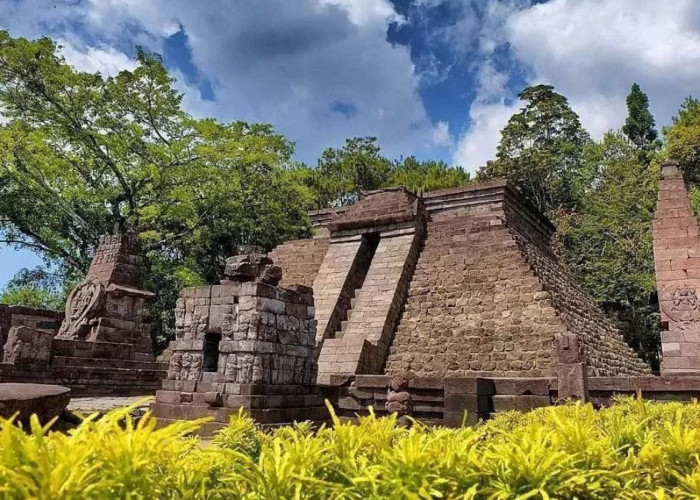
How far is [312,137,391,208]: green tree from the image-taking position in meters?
37.5

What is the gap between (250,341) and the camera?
847 centimetres

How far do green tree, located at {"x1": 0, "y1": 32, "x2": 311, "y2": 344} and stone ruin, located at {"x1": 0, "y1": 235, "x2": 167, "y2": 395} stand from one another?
306 inches

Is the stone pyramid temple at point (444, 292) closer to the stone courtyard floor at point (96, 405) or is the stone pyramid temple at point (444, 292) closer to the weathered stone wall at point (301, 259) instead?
the weathered stone wall at point (301, 259)

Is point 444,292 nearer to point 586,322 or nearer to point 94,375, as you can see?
point 586,322

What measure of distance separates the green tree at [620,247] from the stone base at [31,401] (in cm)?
2105

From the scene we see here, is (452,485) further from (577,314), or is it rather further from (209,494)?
(577,314)

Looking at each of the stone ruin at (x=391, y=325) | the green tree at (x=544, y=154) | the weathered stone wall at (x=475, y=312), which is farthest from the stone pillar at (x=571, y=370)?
the green tree at (x=544, y=154)

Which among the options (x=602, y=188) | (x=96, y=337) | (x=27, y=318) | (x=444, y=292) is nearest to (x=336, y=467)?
(x=96, y=337)

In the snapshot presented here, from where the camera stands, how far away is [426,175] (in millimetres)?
37812

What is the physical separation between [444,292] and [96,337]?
8.65 meters

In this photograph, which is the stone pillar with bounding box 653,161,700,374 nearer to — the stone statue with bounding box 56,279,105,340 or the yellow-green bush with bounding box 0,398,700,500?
the yellow-green bush with bounding box 0,398,700,500

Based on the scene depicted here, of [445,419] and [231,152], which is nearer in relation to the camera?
[445,419]

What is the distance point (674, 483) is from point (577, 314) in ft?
44.5

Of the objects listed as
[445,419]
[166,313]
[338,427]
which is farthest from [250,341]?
[166,313]
